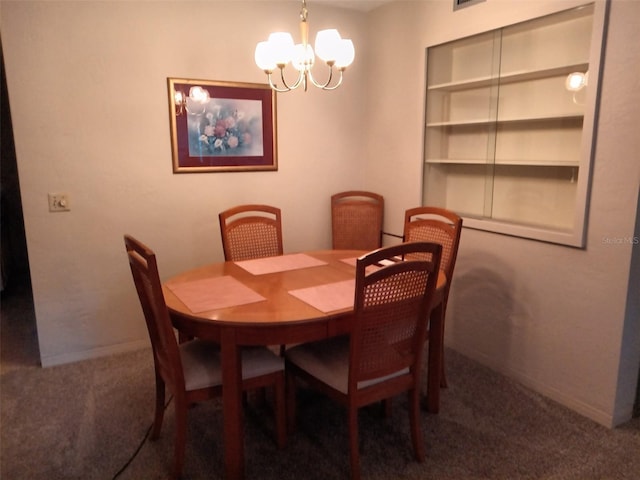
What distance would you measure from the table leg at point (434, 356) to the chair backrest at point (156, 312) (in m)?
1.25

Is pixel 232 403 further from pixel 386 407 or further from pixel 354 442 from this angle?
pixel 386 407

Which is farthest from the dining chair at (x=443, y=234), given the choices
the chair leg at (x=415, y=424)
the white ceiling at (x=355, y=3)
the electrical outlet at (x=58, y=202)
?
the electrical outlet at (x=58, y=202)

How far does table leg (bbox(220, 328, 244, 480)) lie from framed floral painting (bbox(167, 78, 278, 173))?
67.5 inches

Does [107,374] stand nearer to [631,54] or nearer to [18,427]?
[18,427]

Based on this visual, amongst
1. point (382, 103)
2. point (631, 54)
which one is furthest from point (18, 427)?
point (631, 54)

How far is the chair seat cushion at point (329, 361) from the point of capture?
188 centimetres

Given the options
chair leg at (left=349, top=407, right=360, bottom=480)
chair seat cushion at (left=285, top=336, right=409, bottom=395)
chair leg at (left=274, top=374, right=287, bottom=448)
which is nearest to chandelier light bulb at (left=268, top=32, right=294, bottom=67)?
chair seat cushion at (left=285, top=336, right=409, bottom=395)

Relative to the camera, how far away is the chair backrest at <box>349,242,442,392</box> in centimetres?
170

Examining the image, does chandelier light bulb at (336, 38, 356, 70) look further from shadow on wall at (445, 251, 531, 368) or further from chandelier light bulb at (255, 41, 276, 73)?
shadow on wall at (445, 251, 531, 368)

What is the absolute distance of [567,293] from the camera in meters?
2.43

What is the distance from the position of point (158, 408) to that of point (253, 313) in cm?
76

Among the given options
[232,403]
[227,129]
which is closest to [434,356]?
[232,403]

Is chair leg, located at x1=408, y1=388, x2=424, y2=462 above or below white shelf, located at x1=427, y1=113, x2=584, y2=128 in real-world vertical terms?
below

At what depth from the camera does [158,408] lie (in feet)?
7.00
